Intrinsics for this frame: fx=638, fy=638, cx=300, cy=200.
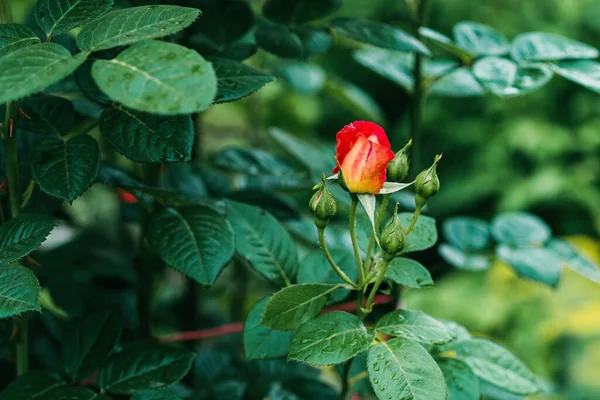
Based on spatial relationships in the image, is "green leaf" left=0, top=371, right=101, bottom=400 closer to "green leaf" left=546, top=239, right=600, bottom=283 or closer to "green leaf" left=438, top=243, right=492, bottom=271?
"green leaf" left=438, top=243, right=492, bottom=271

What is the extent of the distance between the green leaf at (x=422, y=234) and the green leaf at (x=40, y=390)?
285 mm

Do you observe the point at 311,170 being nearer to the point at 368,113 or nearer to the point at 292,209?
the point at 292,209

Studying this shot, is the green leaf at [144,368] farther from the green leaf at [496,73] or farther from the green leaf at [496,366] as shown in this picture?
the green leaf at [496,73]

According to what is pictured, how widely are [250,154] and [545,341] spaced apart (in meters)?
1.57

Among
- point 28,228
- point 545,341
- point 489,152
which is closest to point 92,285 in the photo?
point 28,228

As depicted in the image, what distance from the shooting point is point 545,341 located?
2018 mm

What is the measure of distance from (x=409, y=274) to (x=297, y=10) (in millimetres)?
313

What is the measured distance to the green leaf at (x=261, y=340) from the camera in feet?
1.71

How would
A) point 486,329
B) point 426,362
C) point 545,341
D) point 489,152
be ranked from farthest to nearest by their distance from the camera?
point 489,152 → point 486,329 → point 545,341 → point 426,362

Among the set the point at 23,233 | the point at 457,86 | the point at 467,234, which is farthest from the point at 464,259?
the point at 23,233

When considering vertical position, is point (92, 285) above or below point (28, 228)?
below

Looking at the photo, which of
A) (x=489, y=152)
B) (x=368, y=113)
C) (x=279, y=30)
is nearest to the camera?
(x=279, y=30)

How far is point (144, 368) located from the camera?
0.55 metres

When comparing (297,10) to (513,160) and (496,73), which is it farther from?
(513,160)
